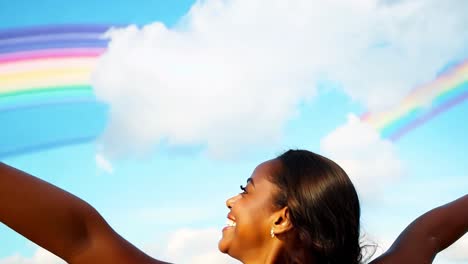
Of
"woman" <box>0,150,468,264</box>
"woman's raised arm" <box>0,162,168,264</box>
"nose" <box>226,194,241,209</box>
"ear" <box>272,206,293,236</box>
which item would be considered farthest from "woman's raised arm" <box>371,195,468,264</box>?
"woman's raised arm" <box>0,162,168,264</box>

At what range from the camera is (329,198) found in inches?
136

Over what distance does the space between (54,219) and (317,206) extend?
135cm

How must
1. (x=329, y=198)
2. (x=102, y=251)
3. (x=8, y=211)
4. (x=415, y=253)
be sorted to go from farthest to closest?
(x=415, y=253) < (x=329, y=198) < (x=102, y=251) < (x=8, y=211)

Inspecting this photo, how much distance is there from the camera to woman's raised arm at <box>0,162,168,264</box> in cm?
279

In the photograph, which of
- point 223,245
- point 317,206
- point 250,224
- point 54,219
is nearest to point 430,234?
point 317,206

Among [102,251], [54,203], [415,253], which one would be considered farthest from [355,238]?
[54,203]

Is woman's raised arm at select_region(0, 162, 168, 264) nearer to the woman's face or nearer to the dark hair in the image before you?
the woman's face

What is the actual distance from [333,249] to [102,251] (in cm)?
123

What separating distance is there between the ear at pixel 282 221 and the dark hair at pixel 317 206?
0.9 inches

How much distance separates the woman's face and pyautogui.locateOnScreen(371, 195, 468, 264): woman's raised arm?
99 centimetres

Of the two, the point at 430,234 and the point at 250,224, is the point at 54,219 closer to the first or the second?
the point at 250,224

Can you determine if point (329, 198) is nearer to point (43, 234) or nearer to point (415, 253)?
point (415, 253)

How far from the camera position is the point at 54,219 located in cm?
288

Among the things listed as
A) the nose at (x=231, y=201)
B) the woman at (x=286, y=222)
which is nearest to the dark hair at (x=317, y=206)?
the woman at (x=286, y=222)
